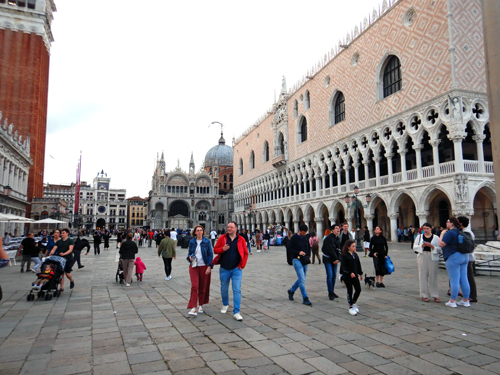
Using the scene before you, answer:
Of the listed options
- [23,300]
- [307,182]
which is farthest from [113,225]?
[23,300]

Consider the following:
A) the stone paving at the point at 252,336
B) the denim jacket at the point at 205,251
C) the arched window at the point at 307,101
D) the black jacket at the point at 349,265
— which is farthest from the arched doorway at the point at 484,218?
the denim jacket at the point at 205,251

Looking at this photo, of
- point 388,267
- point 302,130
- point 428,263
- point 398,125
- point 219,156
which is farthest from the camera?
point 219,156

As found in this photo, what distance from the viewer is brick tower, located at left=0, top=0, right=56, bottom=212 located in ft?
133

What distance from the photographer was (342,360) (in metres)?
3.78

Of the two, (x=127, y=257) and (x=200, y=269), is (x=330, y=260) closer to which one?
(x=200, y=269)

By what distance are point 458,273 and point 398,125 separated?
19.6 metres

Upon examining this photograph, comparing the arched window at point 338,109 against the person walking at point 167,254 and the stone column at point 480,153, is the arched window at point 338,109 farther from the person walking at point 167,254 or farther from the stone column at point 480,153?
the person walking at point 167,254

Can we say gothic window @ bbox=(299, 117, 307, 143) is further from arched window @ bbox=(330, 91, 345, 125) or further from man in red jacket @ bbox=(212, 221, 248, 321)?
man in red jacket @ bbox=(212, 221, 248, 321)

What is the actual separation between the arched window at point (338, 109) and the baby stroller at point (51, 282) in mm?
27391

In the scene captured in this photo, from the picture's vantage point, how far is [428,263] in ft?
22.0

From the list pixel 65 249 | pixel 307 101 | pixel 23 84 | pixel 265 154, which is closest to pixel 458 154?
pixel 307 101

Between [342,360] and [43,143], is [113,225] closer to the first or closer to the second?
[43,143]

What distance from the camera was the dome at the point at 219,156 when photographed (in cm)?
8769

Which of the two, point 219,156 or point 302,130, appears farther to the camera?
point 219,156
